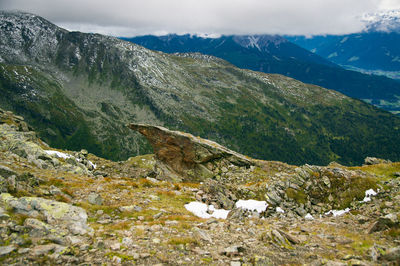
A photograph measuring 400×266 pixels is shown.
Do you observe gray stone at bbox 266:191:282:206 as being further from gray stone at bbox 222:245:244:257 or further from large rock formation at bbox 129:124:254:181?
large rock formation at bbox 129:124:254:181

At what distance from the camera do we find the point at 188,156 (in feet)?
142

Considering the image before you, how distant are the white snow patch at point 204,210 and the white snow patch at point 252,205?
2.17 metres

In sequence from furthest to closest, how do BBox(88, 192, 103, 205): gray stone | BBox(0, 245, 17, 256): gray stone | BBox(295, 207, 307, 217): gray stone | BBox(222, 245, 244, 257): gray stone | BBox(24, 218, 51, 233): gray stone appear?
BBox(295, 207, 307, 217): gray stone → BBox(88, 192, 103, 205): gray stone → BBox(222, 245, 244, 257): gray stone → BBox(24, 218, 51, 233): gray stone → BBox(0, 245, 17, 256): gray stone

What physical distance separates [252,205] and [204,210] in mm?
5045

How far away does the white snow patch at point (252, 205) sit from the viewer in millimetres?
21450

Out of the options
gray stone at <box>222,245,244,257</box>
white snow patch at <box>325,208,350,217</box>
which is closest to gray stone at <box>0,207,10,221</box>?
gray stone at <box>222,245,244,257</box>

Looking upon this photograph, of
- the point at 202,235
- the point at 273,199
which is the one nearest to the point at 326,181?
the point at 273,199

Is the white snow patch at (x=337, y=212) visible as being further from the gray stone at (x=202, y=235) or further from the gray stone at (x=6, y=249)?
the gray stone at (x=6, y=249)

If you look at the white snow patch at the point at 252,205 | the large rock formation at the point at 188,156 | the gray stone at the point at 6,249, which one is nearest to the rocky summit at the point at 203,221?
the gray stone at the point at 6,249

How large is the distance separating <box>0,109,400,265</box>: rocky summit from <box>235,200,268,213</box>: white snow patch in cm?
13

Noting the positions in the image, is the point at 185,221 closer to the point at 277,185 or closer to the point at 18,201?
the point at 18,201

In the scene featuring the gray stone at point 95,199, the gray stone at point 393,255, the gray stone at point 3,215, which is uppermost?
the gray stone at point 393,255

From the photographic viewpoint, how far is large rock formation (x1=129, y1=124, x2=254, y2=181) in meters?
41.2

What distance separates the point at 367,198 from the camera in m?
22.4
